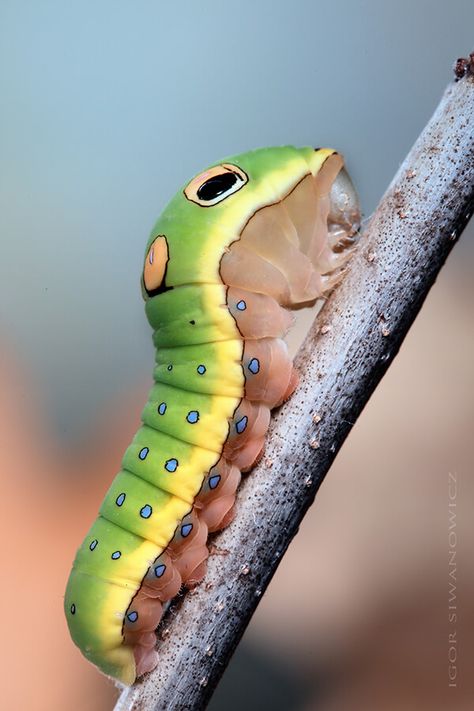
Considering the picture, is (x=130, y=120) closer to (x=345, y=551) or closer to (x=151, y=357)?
(x=151, y=357)

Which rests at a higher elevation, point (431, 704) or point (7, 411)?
point (7, 411)

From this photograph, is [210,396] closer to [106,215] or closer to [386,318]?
[386,318]

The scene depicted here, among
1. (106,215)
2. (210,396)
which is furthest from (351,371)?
(106,215)

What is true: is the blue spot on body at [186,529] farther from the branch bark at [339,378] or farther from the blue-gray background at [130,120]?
the blue-gray background at [130,120]

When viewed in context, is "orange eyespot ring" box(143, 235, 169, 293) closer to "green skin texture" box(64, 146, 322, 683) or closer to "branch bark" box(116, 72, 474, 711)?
"green skin texture" box(64, 146, 322, 683)

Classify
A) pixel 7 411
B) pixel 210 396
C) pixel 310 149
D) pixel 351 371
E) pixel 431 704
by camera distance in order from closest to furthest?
pixel 351 371, pixel 210 396, pixel 310 149, pixel 431 704, pixel 7 411

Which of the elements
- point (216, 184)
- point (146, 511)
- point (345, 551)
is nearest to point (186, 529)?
point (146, 511)
